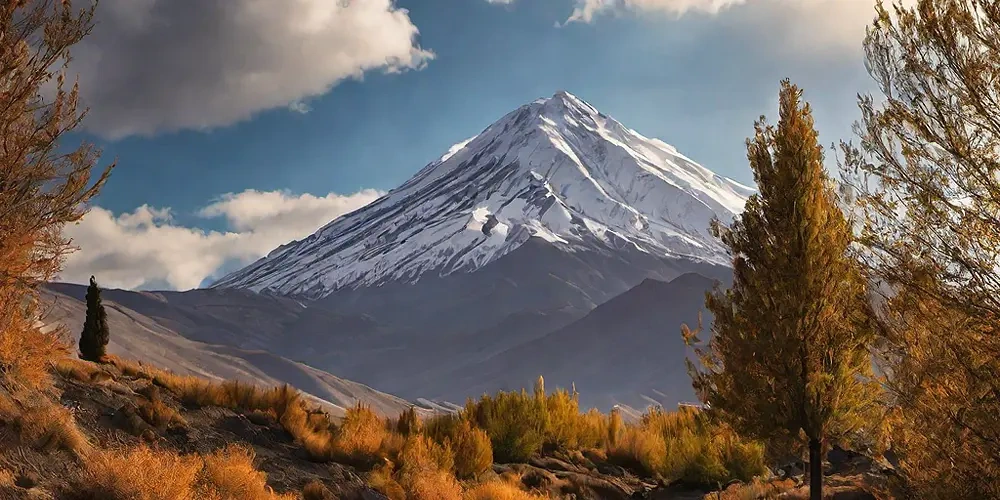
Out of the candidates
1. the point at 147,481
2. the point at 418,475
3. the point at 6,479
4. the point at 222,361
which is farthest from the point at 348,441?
the point at 222,361

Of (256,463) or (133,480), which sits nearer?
(133,480)

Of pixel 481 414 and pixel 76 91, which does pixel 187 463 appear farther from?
pixel 481 414

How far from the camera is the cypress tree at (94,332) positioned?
14500mm

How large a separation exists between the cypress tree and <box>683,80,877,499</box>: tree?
11594 mm

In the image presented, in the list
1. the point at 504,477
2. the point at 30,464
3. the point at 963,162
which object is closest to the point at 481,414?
the point at 504,477

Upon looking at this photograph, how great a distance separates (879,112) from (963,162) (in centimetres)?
106

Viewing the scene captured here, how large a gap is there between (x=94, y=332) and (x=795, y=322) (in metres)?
12.9

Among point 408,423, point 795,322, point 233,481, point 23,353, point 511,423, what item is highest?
point 795,322

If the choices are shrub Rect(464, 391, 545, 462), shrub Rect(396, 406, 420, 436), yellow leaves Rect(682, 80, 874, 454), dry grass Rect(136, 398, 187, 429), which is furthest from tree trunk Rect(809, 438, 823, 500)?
dry grass Rect(136, 398, 187, 429)

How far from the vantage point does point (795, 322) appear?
10.2 metres

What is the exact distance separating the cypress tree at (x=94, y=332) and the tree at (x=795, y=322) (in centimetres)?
1159

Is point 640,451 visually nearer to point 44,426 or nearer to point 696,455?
point 696,455

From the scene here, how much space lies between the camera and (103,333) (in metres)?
15.1

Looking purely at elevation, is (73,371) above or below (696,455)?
above
